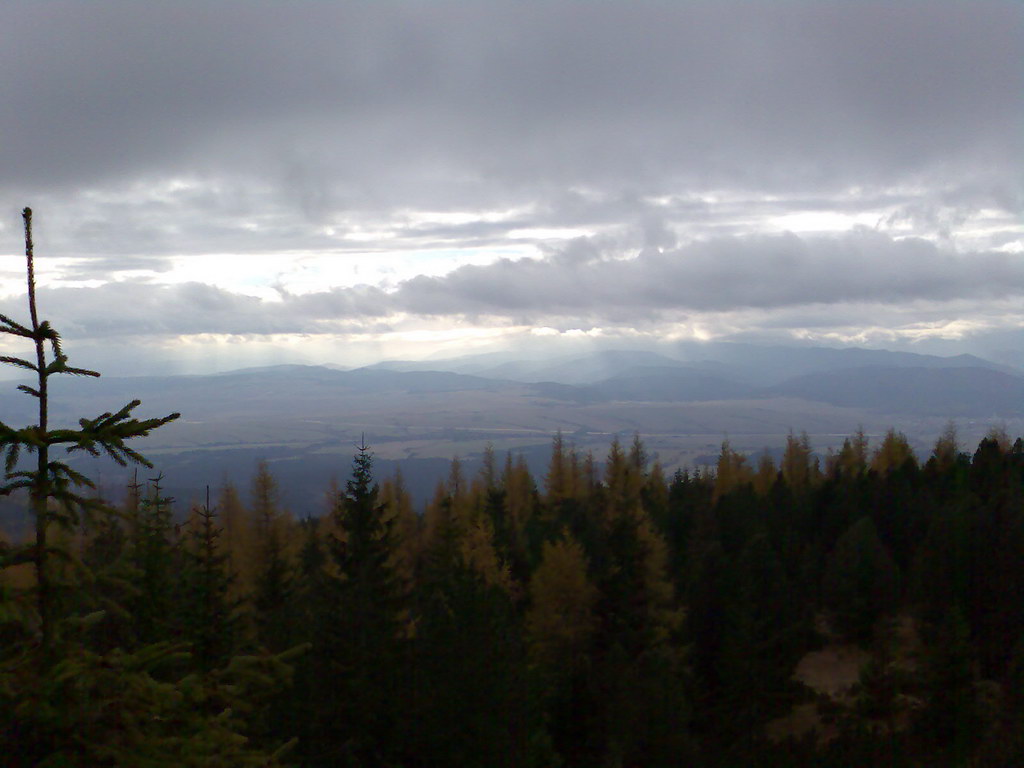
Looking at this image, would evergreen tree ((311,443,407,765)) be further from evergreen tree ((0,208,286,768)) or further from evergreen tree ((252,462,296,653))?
evergreen tree ((252,462,296,653))

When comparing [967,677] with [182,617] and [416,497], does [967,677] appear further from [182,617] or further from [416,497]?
[416,497]

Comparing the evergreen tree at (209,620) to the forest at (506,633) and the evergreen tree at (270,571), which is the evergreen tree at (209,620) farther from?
the evergreen tree at (270,571)

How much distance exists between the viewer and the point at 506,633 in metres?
20.3

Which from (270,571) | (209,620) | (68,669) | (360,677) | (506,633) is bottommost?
(270,571)

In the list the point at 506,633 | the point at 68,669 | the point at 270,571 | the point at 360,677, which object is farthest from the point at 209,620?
the point at 270,571

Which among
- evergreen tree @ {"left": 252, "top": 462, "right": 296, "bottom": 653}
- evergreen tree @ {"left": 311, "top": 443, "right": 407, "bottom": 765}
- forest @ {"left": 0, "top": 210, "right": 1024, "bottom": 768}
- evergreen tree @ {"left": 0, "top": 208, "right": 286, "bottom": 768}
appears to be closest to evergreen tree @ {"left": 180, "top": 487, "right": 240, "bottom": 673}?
forest @ {"left": 0, "top": 210, "right": 1024, "bottom": 768}

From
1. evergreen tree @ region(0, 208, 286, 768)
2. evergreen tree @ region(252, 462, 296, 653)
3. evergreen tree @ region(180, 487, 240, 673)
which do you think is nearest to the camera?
evergreen tree @ region(0, 208, 286, 768)

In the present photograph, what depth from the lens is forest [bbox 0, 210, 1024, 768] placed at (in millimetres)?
5859

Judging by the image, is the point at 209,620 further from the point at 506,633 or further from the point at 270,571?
the point at 270,571

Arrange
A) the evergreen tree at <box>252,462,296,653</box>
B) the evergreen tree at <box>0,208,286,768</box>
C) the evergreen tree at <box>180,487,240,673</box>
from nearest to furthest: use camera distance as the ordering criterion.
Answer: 1. the evergreen tree at <box>0,208,286,768</box>
2. the evergreen tree at <box>180,487,240,673</box>
3. the evergreen tree at <box>252,462,296,653</box>

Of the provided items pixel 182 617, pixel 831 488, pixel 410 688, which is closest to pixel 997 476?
pixel 831 488

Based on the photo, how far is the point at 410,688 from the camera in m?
16.2

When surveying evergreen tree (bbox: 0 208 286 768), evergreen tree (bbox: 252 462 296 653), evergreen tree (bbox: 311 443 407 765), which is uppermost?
evergreen tree (bbox: 0 208 286 768)

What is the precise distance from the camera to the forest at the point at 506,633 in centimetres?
586
